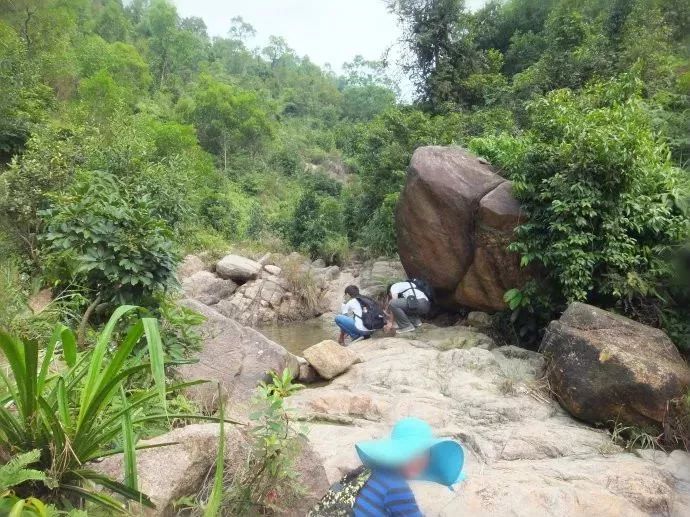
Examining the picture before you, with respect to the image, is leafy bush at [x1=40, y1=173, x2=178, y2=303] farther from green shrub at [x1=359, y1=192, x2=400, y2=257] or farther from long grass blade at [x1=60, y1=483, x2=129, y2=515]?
green shrub at [x1=359, y1=192, x2=400, y2=257]

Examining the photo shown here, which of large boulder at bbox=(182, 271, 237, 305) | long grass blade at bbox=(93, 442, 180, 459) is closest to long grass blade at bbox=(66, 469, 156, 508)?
long grass blade at bbox=(93, 442, 180, 459)

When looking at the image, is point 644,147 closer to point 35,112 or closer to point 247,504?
point 247,504

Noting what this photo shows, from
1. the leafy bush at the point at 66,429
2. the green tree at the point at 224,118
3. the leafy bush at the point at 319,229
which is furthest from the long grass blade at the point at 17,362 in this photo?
the green tree at the point at 224,118

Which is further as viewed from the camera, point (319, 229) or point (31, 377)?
point (319, 229)

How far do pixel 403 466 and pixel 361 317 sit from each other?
6.60 m

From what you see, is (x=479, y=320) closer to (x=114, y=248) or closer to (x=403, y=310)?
(x=403, y=310)

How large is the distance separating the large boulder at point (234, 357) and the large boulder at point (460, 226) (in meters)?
3.44

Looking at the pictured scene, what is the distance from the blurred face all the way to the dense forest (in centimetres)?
110

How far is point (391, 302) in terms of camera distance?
8.84 metres

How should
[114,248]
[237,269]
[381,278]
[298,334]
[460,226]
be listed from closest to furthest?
1. [114,248]
2. [460,226]
3. [298,334]
4. [381,278]
5. [237,269]

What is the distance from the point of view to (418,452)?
221 cm

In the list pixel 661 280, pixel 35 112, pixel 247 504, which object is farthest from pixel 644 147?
pixel 35 112

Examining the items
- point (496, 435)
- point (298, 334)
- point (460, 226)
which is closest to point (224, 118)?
point (298, 334)

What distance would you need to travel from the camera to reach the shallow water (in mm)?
9717
